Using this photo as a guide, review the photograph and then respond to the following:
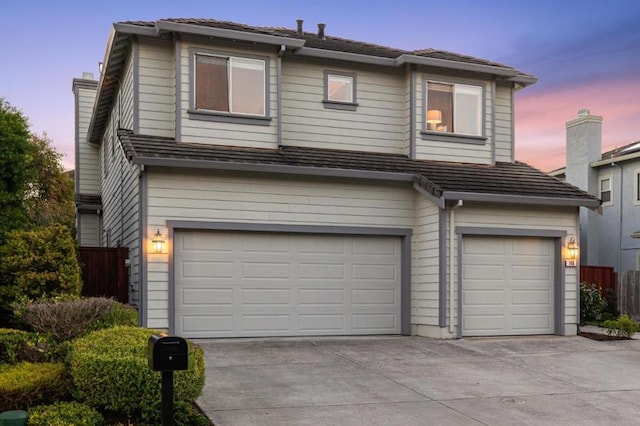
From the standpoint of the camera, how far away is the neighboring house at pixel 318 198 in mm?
11648

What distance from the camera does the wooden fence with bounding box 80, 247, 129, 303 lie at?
12320 millimetres

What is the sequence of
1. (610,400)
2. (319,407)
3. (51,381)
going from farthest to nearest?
(610,400) → (319,407) → (51,381)

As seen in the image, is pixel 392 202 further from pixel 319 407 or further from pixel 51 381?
pixel 51 381

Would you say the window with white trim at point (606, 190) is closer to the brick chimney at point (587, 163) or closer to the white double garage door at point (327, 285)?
the brick chimney at point (587, 163)

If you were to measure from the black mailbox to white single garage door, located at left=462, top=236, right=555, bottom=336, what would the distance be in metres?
8.68

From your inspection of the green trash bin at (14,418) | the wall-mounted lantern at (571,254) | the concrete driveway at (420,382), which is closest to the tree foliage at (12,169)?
the concrete driveway at (420,382)

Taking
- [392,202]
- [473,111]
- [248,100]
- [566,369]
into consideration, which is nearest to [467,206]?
[392,202]

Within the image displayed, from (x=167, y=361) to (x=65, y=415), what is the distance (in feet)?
5.78

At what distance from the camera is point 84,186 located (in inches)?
788

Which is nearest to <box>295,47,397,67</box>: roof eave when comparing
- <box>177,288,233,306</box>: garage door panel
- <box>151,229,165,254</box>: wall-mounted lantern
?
<box>151,229,165,254</box>: wall-mounted lantern

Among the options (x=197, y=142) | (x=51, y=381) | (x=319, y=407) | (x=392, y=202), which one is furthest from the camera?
(x=392, y=202)

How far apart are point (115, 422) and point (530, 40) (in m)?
16.0

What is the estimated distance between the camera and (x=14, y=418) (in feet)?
18.5

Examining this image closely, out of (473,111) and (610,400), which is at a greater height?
(473,111)
